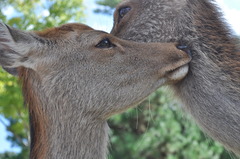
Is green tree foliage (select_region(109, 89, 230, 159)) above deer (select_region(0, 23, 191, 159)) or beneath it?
beneath

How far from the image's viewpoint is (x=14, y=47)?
12.1ft

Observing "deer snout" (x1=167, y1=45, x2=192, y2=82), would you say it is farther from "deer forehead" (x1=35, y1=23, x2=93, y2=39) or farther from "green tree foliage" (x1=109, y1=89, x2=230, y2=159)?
"green tree foliage" (x1=109, y1=89, x2=230, y2=159)

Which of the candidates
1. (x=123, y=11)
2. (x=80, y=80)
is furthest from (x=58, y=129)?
(x=123, y=11)

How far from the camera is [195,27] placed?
427 cm

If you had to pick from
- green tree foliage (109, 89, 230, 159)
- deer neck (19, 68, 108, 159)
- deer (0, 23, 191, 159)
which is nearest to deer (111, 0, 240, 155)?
deer (0, 23, 191, 159)

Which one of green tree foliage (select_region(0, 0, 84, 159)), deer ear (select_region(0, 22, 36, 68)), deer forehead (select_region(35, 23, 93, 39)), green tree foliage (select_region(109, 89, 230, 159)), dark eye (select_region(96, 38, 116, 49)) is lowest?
green tree foliage (select_region(109, 89, 230, 159))

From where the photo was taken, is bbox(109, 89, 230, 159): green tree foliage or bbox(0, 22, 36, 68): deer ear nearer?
bbox(0, 22, 36, 68): deer ear

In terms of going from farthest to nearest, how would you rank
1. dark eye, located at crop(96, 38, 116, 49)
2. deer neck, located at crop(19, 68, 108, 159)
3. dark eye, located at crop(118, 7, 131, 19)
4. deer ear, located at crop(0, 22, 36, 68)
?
dark eye, located at crop(118, 7, 131, 19), dark eye, located at crop(96, 38, 116, 49), deer neck, located at crop(19, 68, 108, 159), deer ear, located at crop(0, 22, 36, 68)

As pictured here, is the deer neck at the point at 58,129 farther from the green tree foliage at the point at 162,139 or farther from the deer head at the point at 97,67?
the green tree foliage at the point at 162,139

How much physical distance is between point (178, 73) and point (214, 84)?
293mm

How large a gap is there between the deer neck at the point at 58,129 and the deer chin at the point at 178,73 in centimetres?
65

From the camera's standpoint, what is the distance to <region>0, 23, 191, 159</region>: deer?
3.79m

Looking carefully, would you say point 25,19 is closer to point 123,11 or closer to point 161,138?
point 123,11

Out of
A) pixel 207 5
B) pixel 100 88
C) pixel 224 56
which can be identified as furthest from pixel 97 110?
pixel 207 5
